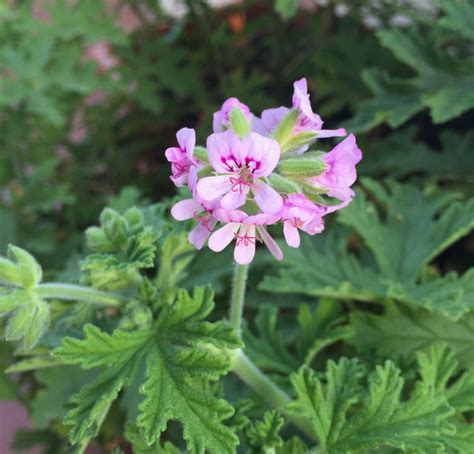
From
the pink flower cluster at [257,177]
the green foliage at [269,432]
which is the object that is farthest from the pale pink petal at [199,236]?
the green foliage at [269,432]

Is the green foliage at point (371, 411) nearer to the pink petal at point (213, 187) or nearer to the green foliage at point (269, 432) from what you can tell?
the green foliage at point (269, 432)

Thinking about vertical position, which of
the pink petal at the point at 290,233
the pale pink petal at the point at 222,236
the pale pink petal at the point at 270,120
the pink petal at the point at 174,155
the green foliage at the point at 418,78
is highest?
the pink petal at the point at 174,155

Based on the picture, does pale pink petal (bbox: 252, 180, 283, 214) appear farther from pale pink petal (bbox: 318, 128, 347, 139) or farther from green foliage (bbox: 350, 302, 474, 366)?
green foliage (bbox: 350, 302, 474, 366)

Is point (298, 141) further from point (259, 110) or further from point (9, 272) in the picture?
point (259, 110)

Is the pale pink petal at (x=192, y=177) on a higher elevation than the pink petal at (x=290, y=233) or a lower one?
higher

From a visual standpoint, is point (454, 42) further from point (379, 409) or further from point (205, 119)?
point (379, 409)

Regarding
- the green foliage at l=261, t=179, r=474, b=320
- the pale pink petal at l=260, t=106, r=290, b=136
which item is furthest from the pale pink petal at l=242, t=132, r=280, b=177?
the green foliage at l=261, t=179, r=474, b=320

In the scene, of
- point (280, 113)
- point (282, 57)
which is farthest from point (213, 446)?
point (282, 57)
